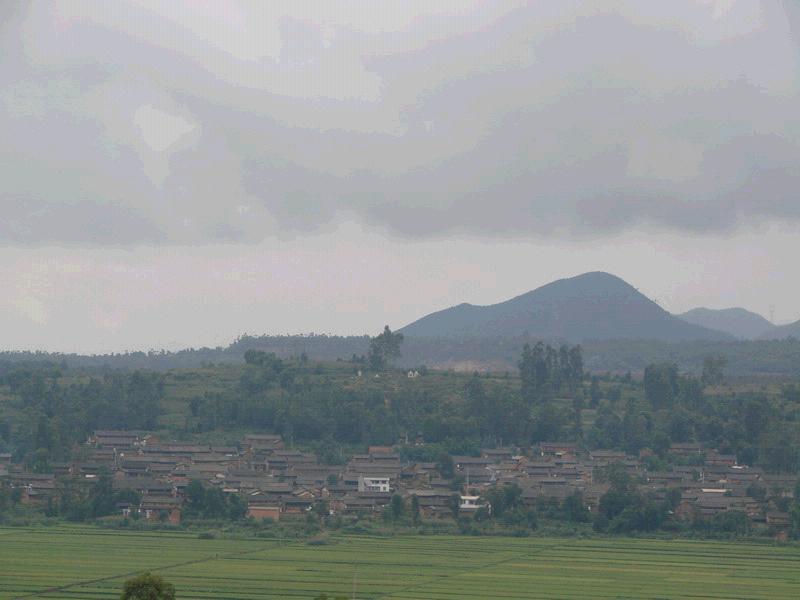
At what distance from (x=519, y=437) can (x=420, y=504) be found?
21528 millimetres

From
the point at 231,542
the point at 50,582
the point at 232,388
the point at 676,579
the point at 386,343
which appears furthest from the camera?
the point at 386,343

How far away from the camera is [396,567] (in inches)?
1986

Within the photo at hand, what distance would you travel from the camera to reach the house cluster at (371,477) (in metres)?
69.4

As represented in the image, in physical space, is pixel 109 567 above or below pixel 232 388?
below

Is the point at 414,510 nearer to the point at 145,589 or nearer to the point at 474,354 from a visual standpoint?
the point at 145,589

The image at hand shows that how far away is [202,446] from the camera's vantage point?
84.6 metres

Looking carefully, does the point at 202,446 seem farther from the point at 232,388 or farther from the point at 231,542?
the point at 231,542

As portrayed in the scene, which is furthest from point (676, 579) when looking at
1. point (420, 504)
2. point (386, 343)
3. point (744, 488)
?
point (386, 343)

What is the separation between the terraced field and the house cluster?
24.3ft

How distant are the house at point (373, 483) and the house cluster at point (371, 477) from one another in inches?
3.2

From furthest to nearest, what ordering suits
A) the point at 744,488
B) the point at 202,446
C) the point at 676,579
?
the point at 202,446, the point at 744,488, the point at 676,579

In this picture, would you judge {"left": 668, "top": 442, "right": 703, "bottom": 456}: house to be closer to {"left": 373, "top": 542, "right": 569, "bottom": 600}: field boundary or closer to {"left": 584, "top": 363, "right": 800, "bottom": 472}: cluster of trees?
{"left": 584, "top": 363, "right": 800, "bottom": 472}: cluster of trees

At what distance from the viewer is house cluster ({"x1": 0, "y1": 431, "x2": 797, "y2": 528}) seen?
6944 cm

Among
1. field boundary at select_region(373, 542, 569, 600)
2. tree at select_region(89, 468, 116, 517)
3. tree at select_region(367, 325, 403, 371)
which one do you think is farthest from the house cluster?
tree at select_region(367, 325, 403, 371)
